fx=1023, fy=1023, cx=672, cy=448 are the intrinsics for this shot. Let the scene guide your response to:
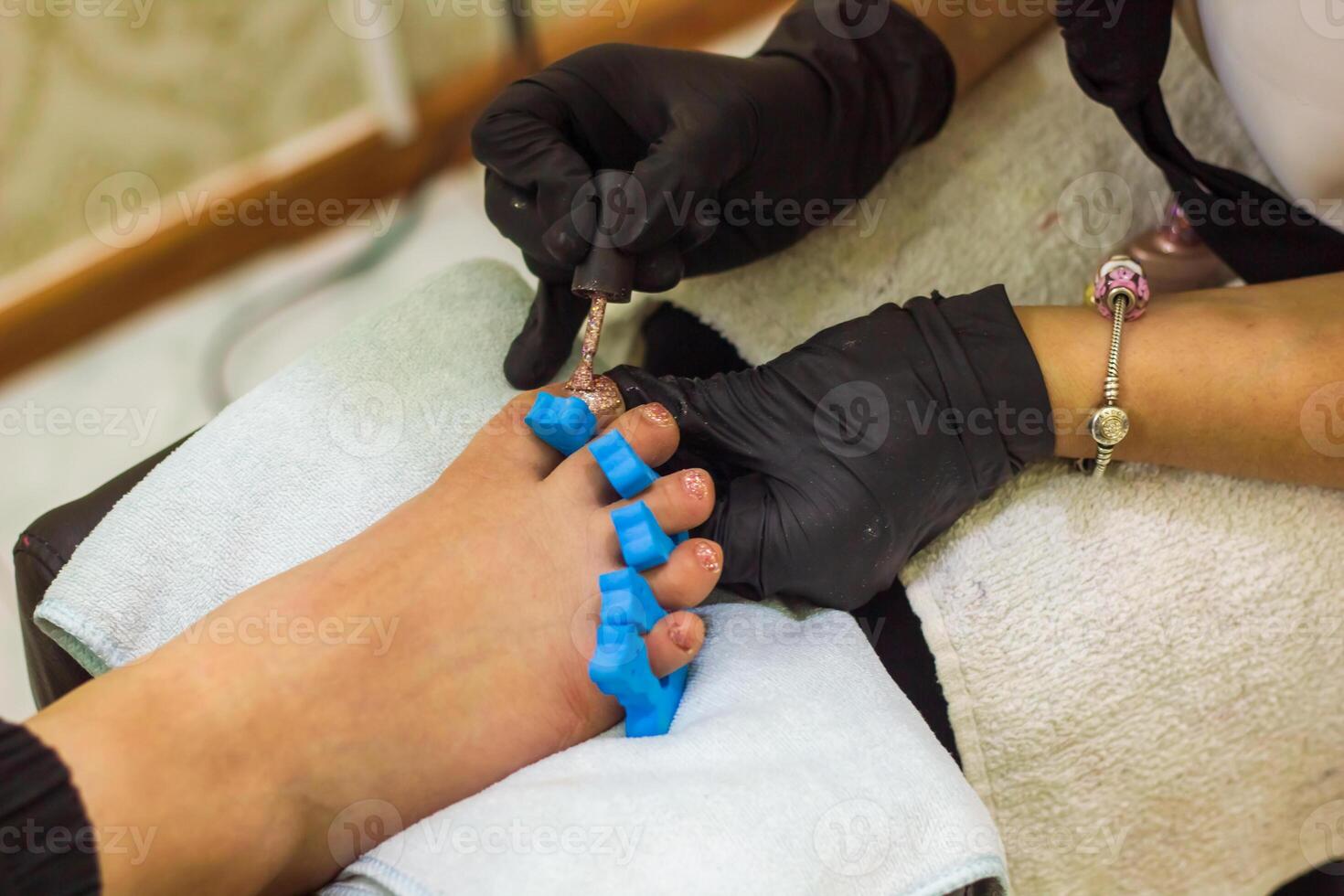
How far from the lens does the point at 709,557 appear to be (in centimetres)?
60

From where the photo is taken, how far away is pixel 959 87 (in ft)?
2.81

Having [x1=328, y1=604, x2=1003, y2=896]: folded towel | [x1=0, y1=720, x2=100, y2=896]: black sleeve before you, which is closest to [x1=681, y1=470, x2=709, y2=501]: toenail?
[x1=328, y1=604, x2=1003, y2=896]: folded towel

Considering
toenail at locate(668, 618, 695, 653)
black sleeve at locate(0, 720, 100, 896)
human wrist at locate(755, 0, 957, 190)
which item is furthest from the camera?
human wrist at locate(755, 0, 957, 190)

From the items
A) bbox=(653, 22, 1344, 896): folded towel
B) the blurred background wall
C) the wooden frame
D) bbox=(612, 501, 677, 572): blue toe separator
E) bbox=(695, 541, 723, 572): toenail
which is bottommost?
bbox=(653, 22, 1344, 896): folded towel

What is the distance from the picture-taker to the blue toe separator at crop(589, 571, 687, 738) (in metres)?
0.55

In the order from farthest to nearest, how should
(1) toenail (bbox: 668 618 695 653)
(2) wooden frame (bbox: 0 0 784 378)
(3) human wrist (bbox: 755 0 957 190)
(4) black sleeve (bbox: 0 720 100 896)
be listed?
(2) wooden frame (bbox: 0 0 784 378) → (3) human wrist (bbox: 755 0 957 190) → (1) toenail (bbox: 668 618 695 653) → (4) black sleeve (bbox: 0 720 100 896)

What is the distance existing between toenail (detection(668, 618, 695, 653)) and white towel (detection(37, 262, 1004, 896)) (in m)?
0.04

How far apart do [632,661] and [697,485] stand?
0.39 ft

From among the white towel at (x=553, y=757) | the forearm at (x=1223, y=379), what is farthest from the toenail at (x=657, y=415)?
the forearm at (x=1223, y=379)

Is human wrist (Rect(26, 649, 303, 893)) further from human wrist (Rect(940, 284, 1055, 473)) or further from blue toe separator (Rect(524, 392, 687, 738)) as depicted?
human wrist (Rect(940, 284, 1055, 473))

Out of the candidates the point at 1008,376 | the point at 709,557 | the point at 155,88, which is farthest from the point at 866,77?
the point at 155,88

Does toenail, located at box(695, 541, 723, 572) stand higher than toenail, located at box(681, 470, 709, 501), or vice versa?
toenail, located at box(681, 470, 709, 501)

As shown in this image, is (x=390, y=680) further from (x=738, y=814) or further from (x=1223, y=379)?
(x=1223, y=379)

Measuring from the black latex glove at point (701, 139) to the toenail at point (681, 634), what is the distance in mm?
228
